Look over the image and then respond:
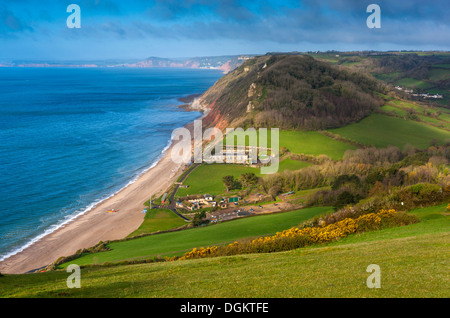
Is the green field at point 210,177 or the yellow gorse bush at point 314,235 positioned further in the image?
the green field at point 210,177

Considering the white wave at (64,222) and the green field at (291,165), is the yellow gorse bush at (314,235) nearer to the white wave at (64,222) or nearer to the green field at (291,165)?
the white wave at (64,222)

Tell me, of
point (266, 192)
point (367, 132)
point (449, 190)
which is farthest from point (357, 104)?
point (449, 190)

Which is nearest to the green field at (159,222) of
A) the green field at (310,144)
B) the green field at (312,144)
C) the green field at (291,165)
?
the green field at (291,165)

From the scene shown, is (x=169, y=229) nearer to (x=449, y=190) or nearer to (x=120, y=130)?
(x=449, y=190)

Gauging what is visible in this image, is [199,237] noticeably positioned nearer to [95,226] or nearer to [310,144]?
[95,226]

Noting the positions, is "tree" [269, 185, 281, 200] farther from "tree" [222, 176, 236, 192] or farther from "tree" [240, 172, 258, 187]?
"tree" [222, 176, 236, 192]

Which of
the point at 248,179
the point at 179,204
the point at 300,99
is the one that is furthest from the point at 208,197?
the point at 300,99
